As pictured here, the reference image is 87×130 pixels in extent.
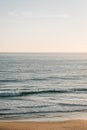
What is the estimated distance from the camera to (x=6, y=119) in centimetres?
2266

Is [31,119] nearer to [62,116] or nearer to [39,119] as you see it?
[39,119]

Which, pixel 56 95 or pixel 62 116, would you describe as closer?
pixel 62 116

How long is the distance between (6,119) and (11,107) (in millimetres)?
4477

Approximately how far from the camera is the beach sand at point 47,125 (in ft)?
62.6

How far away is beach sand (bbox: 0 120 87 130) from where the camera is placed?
1909 centimetres

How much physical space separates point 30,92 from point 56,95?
411 cm

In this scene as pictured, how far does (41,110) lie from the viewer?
26.0m

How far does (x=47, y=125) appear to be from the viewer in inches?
791

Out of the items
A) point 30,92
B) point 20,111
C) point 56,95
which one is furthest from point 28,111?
point 30,92

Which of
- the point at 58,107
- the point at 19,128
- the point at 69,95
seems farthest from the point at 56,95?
the point at 19,128

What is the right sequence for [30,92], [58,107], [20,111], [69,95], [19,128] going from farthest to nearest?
[30,92], [69,95], [58,107], [20,111], [19,128]

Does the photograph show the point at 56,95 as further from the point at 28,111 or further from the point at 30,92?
the point at 28,111

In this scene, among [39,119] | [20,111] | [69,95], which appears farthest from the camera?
[69,95]

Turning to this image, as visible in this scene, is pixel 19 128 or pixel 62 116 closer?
pixel 19 128
